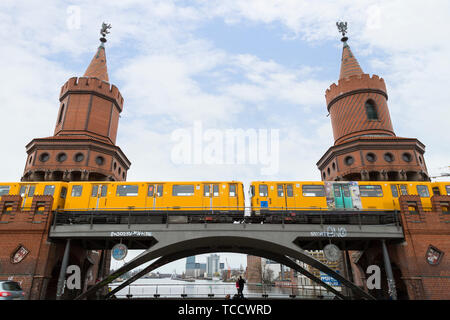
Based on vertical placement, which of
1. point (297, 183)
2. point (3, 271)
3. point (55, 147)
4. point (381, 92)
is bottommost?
point (3, 271)

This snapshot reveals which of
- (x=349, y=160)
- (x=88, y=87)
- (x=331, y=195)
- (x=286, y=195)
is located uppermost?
(x=88, y=87)

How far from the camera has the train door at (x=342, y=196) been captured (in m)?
22.1

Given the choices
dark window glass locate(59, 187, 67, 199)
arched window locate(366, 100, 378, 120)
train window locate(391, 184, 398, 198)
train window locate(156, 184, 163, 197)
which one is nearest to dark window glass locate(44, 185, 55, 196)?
dark window glass locate(59, 187, 67, 199)

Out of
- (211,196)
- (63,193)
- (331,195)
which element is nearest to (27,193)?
(63,193)

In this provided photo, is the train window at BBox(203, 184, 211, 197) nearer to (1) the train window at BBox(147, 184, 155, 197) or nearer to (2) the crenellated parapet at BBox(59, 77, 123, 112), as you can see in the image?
→ (1) the train window at BBox(147, 184, 155, 197)

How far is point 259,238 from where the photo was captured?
19.9m

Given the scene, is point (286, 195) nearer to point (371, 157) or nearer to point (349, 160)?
point (349, 160)

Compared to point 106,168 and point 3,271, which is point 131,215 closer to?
point 3,271

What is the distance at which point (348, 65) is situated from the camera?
1567 inches

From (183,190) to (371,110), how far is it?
85.8 ft

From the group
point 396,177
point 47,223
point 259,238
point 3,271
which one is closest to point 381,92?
point 396,177

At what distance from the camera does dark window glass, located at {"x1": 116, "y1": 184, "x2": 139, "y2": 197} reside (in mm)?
22172

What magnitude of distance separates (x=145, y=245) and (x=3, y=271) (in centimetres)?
959

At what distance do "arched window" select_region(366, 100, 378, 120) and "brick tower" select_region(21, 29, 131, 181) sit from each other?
Result: 29707 millimetres
